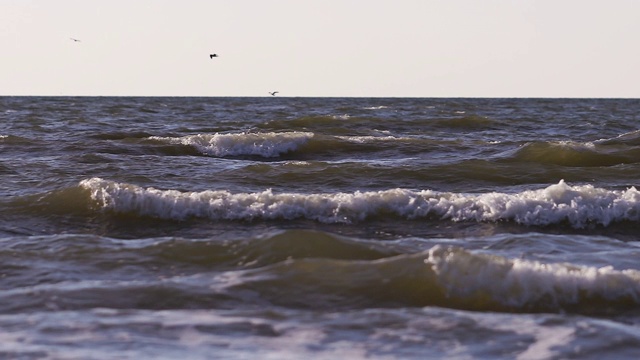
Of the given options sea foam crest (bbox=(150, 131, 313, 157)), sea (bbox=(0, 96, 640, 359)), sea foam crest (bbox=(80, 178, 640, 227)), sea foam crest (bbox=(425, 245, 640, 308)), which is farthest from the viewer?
sea foam crest (bbox=(150, 131, 313, 157))

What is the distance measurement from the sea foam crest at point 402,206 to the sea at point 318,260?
2 cm

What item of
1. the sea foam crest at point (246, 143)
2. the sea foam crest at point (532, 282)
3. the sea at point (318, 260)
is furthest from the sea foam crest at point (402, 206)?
the sea foam crest at point (246, 143)

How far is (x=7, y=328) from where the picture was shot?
6.34m

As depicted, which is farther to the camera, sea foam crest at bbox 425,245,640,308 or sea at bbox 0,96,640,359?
sea foam crest at bbox 425,245,640,308

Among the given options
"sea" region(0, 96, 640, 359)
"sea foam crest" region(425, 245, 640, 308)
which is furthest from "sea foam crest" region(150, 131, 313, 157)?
"sea foam crest" region(425, 245, 640, 308)

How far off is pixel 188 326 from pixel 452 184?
8.09m

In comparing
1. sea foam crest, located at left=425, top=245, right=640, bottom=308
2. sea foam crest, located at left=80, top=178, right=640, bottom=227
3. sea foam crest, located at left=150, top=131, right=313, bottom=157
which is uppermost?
sea foam crest, located at left=425, top=245, right=640, bottom=308

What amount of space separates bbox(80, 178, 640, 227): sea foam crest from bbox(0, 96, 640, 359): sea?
22mm

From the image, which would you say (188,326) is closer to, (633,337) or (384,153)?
(633,337)

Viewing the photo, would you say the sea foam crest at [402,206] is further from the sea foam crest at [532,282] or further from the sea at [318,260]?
the sea foam crest at [532,282]

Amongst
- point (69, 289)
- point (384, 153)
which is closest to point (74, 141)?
point (384, 153)

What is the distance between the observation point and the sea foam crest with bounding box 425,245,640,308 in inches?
285

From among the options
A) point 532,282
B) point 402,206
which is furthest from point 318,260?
point 402,206

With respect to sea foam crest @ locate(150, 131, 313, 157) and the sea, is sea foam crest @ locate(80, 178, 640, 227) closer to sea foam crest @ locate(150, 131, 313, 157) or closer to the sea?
the sea
